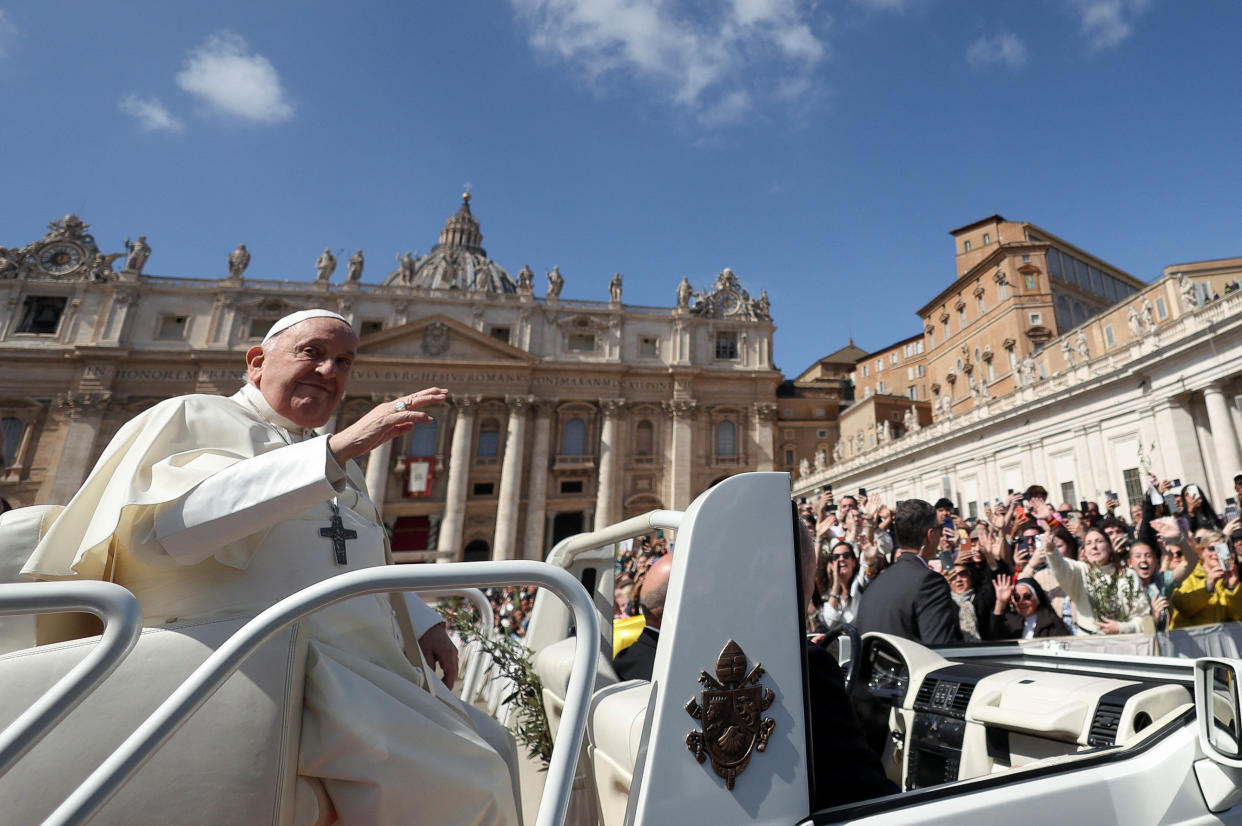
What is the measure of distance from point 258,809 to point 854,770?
1577 millimetres

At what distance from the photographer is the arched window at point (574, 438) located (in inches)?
1538

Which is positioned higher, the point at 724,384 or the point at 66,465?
the point at 724,384

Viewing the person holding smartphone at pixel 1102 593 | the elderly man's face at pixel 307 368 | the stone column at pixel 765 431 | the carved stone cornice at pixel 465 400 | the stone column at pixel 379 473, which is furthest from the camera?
the stone column at pixel 765 431

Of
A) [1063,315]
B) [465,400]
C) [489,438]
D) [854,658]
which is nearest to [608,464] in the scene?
[489,438]

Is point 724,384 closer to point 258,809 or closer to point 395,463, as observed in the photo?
point 395,463

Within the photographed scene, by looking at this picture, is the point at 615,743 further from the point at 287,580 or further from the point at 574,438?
the point at 574,438

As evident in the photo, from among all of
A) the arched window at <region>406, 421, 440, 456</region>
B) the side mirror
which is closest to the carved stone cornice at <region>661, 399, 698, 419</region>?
the arched window at <region>406, 421, 440, 456</region>

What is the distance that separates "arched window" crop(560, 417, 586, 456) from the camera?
39.1m

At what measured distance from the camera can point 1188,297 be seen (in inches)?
599

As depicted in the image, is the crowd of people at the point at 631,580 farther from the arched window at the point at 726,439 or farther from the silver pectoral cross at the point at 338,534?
the arched window at the point at 726,439

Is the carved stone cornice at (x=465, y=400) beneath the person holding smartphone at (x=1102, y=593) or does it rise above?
above

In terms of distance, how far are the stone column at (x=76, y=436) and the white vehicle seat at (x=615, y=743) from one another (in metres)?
44.8

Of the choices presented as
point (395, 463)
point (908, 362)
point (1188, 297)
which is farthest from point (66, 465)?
point (908, 362)

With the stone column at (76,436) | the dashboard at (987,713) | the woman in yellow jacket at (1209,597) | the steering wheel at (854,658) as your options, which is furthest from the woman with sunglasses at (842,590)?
the stone column at (76,436)
